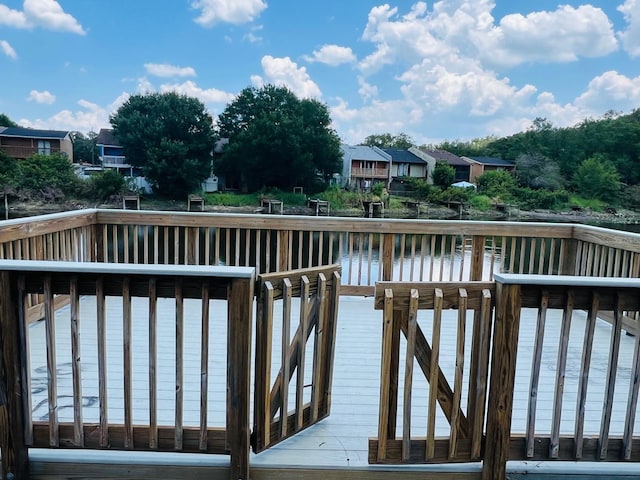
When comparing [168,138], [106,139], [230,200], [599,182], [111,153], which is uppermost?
[106,139]

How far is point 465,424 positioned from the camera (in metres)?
1.83

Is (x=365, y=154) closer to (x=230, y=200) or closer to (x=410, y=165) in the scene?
(x=410, y=165)

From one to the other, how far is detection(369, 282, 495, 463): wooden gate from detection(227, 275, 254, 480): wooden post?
0.49m

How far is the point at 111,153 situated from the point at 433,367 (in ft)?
138

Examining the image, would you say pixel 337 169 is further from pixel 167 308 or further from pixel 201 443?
pixel 201 443

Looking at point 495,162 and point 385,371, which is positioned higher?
point 495,162

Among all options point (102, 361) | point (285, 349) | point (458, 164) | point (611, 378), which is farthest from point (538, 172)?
point (102, 361)

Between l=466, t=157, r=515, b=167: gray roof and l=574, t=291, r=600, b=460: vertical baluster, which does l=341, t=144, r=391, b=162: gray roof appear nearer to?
l=466, t=157, r=515, b=167: gray roof

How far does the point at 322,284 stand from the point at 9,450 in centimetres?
136

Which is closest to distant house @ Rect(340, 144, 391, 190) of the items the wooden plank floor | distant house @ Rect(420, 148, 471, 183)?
distant house @ Rect(420, 148, 471, 183)

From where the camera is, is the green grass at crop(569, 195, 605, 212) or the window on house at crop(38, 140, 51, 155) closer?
the green grass at crop(569, 195, 605, 212)

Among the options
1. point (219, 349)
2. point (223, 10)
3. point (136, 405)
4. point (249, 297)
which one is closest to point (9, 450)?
point (136, 405)

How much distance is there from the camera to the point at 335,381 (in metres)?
2.75

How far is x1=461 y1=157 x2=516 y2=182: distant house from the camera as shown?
4269cm
